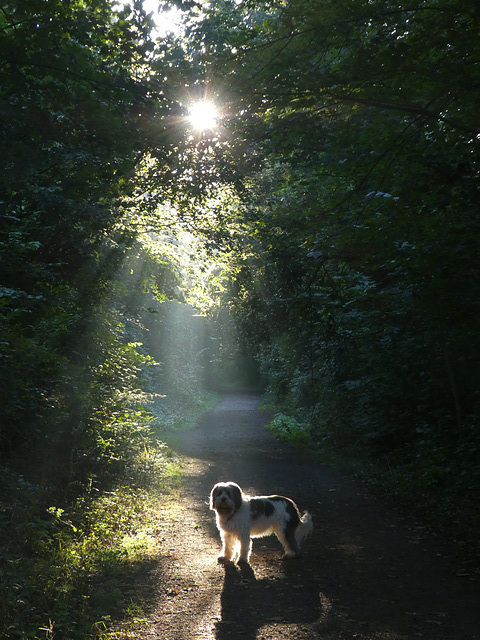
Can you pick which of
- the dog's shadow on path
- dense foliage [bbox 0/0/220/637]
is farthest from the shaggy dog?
dense foliage [bbox 0/0/220/637]

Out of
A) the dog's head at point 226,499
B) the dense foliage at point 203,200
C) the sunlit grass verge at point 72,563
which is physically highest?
the dense foliage at point 203,200

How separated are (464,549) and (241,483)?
614cm

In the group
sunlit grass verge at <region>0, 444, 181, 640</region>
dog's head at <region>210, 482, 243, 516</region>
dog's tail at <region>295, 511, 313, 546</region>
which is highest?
dog's head at <region>210, 482, 243, 516</region>

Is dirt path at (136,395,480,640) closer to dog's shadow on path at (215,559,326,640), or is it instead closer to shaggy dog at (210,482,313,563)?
dog's shadow on path at (215,559,326,640)

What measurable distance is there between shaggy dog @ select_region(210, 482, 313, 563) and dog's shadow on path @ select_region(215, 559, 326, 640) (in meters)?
0.24

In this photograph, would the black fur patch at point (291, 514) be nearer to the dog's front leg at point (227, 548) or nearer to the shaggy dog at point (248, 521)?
the shaggy dog at point (248, 521)

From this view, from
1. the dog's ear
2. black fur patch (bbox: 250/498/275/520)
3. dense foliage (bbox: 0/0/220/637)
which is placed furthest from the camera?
black fur patch (bbox: 250/498/275/520)

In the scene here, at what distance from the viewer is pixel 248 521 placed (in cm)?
757

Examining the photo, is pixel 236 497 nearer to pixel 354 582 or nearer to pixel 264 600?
pixel 264 600

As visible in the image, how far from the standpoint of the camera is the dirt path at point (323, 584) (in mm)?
5492

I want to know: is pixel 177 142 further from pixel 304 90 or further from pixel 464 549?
pixel 464 549

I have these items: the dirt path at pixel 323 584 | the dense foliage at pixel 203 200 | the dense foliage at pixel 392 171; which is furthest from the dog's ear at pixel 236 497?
the dense foliage at pixel 392 171

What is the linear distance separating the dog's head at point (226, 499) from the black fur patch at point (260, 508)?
25 cm

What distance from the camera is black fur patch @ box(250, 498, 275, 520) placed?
7.74 meters
